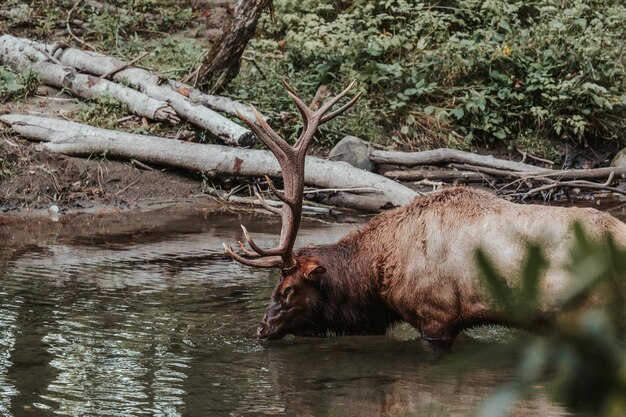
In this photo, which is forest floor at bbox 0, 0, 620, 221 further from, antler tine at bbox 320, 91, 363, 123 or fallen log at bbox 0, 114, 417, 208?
antler tine at bbox 320, 91, 363, 123

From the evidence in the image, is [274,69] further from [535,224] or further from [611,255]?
[611,255]

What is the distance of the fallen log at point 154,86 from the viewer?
11.1m

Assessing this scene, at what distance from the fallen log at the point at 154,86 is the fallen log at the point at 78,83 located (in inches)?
4.8

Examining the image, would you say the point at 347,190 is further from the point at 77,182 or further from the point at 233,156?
the point at 77,182

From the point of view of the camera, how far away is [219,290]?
302 inches

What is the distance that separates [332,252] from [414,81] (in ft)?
23.6

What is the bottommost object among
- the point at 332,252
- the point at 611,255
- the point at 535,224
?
the point at 332,252

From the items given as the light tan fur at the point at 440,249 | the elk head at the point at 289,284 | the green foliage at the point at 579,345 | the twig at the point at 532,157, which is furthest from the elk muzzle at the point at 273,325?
the twig at the point at 532,157

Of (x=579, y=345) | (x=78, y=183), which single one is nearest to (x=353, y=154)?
(x=78, y=183)

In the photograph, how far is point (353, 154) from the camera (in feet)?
37.9

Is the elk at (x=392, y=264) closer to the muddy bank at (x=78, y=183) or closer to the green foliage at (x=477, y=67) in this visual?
the muddy bank at (x=78, y=183)

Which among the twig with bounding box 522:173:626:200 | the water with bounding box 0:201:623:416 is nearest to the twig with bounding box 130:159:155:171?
the water with bounding box 0:201:623:416

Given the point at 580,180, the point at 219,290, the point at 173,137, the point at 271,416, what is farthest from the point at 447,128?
the point at 271,416

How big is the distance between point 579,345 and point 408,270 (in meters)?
5.26
